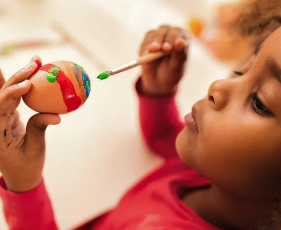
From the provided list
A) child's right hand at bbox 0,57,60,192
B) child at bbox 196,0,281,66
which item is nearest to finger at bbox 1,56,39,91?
child's right hand at bbox 0,57,60,192

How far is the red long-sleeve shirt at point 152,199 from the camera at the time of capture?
0.44 m

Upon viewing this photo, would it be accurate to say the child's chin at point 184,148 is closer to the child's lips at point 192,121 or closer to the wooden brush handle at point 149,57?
the child's lips at point 192,121

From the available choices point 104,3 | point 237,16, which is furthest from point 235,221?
point 104,3

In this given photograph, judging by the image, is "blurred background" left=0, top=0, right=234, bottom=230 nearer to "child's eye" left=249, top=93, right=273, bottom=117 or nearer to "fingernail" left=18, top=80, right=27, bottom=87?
"fingernail" left=18, top=80, right=27, bottom=87

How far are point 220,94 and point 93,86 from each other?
0.25 m

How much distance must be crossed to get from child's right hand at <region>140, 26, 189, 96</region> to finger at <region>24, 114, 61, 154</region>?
0.75ft

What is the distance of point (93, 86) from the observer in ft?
1.97

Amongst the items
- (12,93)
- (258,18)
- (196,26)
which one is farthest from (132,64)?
(196,26)

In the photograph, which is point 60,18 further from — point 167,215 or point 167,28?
point 167,215

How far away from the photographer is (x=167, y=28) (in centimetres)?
61

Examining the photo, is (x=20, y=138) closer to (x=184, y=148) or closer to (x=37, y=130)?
(x=37, y=130)

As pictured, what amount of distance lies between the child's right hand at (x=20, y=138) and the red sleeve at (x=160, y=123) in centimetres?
31

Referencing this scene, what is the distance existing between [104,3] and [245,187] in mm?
A: 716

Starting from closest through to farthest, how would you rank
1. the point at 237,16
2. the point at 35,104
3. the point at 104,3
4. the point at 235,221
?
the point at 35,104
the point at 235,221
the point at 237,16
the point at 104,3
